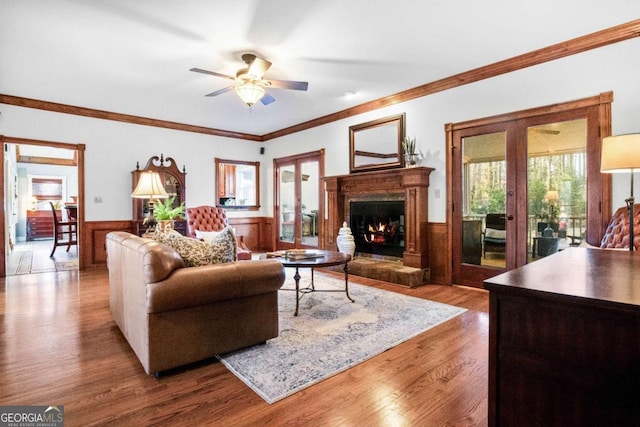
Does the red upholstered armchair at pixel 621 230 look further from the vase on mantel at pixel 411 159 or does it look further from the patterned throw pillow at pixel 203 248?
the patterned throw pillow at pixel 203 248

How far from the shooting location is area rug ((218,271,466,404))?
6.88 ft

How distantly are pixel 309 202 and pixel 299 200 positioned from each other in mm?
300

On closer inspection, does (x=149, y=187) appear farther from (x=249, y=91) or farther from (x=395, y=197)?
(x=395, y=197)

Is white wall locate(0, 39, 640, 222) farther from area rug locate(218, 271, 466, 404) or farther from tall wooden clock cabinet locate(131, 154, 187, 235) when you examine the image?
area rug locate(218, 271, 466, 404)

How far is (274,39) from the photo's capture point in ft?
10.8

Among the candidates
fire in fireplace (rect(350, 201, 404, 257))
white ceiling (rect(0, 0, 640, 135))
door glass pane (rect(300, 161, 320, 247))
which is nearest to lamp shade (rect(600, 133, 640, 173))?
white ceiling (rect(0, 0, 640, 135))

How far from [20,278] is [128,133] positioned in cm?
276

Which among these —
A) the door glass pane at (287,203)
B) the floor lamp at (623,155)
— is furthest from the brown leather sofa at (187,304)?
the door glass pane at (287,203)

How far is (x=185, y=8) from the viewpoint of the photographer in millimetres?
2764

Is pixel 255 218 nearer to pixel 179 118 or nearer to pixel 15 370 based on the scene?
pixel 179 118

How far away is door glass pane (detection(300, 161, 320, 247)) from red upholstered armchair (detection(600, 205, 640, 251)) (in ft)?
14.4

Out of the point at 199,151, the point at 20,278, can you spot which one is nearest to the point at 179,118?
the point at 199,151

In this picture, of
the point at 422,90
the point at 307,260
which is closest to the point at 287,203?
the point at 422,90

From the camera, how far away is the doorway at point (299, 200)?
652cm
